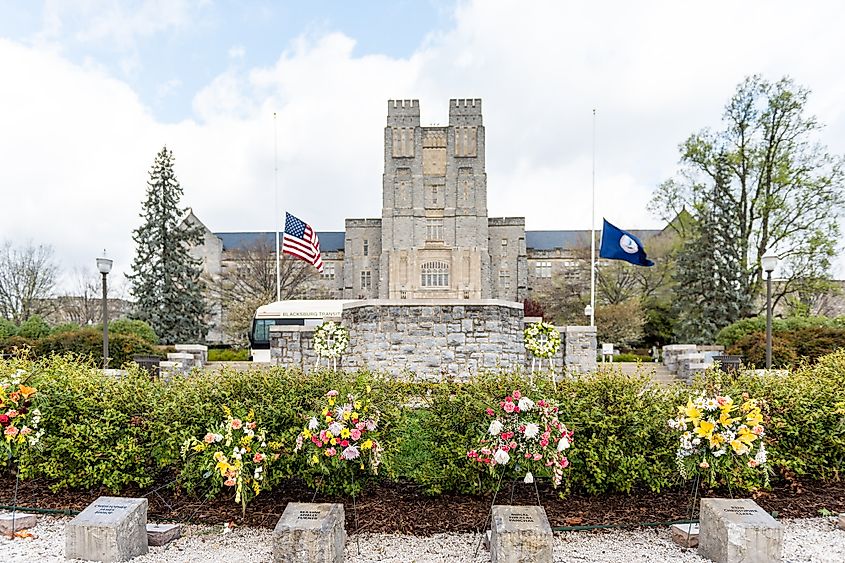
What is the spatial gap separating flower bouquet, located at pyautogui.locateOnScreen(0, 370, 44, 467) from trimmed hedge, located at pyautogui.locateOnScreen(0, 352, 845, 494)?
10cm

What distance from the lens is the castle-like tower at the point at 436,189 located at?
3962 cm

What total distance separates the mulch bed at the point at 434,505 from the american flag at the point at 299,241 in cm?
1439

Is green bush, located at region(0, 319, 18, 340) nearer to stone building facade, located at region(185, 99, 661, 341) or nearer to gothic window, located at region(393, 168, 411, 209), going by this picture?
stone building facade, located at region(185, 99, 661, 341)

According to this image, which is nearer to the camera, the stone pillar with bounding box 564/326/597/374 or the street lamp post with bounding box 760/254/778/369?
the street lamp post with bounding box 760/254/778/369

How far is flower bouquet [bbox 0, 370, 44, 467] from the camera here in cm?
409

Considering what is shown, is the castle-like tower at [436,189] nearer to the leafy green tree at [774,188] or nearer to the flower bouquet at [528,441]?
the leafy green tree at [774,188]

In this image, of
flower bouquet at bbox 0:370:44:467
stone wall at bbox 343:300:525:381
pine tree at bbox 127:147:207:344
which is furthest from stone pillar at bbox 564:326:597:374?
pine tree at bbox 127:147:207:344

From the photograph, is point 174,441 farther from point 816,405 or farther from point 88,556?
point 816,405

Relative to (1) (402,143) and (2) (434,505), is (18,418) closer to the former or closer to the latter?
(2) (434,505)

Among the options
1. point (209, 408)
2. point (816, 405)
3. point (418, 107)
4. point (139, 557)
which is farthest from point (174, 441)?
point (418, 107)

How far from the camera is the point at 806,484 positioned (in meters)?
4.56

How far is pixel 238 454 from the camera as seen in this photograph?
3.73m

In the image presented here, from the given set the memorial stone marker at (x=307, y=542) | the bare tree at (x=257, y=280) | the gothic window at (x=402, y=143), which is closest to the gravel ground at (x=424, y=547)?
the memorial stone marker at (x=307, y=542)

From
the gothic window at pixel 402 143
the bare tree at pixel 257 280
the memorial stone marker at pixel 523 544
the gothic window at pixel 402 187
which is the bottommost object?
the memorial stone marker at pixel 523 544
